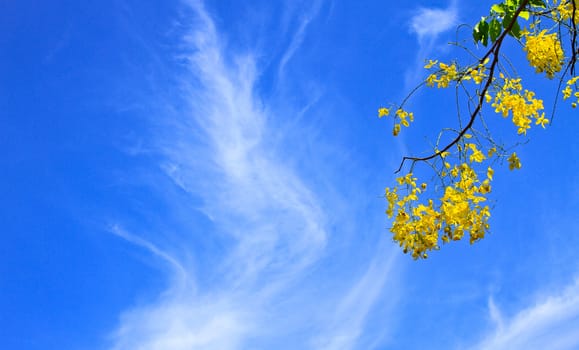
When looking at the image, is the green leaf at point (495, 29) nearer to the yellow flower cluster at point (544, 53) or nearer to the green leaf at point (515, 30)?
the green leaf at point (515, 30)

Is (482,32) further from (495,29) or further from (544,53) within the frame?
(544,53)

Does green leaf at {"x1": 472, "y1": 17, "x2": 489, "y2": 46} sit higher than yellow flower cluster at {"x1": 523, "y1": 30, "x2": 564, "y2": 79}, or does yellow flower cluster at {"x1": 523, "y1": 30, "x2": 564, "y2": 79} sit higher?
yellow flower cluster at {"x1": 523, "y1": 30, "x2": 564, "y2": 79}

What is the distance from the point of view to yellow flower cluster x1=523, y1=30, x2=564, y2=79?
12.8ft

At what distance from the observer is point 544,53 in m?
3.92

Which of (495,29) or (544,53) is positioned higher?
(544,53)

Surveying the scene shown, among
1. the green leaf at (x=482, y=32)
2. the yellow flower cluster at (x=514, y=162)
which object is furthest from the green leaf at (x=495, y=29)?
the yellow flower cluster at (x=514, y=162)

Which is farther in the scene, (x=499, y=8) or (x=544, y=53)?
(x=544, y=53)

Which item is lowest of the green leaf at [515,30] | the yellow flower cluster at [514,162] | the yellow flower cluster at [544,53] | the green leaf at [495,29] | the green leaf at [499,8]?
the yellow flower cluster at [514,162]

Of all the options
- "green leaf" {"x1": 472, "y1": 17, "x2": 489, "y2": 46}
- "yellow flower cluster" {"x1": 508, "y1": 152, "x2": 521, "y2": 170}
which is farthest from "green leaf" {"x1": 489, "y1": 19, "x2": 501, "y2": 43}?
"yellow flower cluster" {"x1": 508, "y1": 152, "x2": 521, "y2": 170}

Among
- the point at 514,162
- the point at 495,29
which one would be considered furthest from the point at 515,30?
the point at 514,162

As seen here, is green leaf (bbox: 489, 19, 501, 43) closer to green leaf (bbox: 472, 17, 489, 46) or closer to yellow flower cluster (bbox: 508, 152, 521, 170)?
green leaf (bbox: 472, 17, 489, 46)

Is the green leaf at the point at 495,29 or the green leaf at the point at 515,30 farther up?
the green leaf at the point at 495,29

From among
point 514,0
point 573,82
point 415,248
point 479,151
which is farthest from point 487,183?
point 514,0

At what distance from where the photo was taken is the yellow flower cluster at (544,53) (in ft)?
12.8
